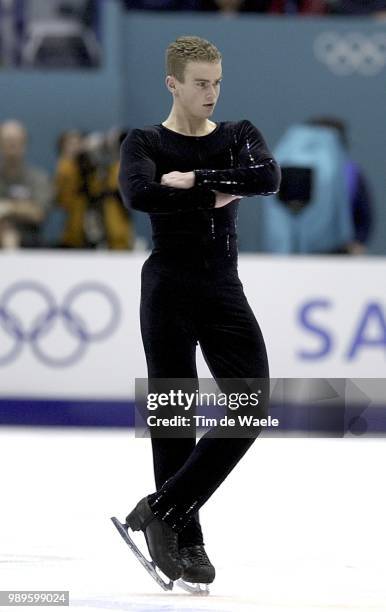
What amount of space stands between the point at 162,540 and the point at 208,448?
12.6 inches

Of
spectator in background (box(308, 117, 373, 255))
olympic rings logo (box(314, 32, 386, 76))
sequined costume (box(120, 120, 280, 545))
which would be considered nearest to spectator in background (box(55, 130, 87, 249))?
spectator in background (box(308, 117, 373, 255))

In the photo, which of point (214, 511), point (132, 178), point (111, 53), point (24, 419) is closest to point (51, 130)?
point (111, 53)

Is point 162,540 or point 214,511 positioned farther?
point 214,511

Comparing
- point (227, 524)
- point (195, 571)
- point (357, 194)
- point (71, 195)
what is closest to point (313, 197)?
point (357, 194)

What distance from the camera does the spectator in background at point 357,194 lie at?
9.85 metres

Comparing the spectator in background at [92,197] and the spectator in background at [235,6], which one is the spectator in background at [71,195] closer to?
the spectator in background at [92,197]

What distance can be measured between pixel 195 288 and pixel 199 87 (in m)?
0.61

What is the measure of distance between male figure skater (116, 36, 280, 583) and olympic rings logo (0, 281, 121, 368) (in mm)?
4026

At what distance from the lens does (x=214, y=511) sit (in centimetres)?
606

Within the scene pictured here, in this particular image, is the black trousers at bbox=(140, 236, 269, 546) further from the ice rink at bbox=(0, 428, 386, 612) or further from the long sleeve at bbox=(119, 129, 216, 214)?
the ice rink at bbox=(0, 428, 386, 612)

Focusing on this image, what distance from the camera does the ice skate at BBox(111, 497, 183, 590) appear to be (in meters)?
4.48

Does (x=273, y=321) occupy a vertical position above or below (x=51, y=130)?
below

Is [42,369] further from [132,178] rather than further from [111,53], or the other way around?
[132,178]

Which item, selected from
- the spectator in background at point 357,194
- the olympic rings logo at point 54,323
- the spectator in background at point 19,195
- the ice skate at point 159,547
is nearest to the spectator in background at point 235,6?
the spectator in background at point 357,194
